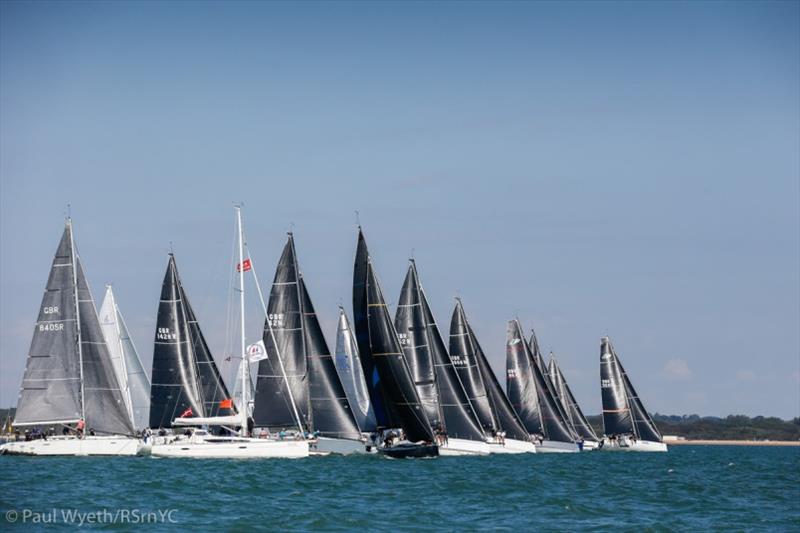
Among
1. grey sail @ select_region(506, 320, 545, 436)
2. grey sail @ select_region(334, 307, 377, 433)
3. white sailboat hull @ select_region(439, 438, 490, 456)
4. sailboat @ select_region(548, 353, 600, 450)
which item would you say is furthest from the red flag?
sailboat @ select_region(548, 353, 600, 450)

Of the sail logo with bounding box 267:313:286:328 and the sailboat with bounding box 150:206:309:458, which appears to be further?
the sail logo with bounding box 267:313:286:328

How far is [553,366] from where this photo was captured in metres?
99.9

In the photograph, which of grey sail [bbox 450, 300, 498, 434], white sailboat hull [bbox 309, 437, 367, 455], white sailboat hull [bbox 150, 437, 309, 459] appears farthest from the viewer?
grey sail [bbox 450, 300, 498, 434]

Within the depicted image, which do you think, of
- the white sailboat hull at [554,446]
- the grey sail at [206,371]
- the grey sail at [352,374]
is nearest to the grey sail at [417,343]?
the grey sail at [352,374]

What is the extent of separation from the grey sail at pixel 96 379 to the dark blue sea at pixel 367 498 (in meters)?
4.13

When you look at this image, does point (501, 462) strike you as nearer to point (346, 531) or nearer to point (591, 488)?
point (591, 488)

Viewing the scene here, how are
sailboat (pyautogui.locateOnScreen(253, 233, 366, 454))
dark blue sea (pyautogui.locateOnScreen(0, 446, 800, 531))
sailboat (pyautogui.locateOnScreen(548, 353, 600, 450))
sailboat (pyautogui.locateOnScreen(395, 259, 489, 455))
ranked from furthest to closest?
sailboat (pyautogui.locateOnScreen(548, 353, 600, 450))
sailboat (pyautogui.locateOnScreen(395, 259, 489, 455))
sailboat (pyautogui.locateOnScreen(253, 233, 366, 454))
dark blue sea (pyautogui.locateOnScreen(0, 446, 800, 531))

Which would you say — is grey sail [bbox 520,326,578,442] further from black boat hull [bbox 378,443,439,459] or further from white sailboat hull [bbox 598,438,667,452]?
black boat hull [bbox 378,443,439,459]

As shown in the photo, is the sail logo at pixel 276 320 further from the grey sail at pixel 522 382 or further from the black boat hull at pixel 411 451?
the grey sail at pixel 522 382

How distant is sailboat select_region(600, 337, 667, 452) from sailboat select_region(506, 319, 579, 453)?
11957 millimetres

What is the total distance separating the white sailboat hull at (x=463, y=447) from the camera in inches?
2569

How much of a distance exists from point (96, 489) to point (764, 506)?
21853 mm

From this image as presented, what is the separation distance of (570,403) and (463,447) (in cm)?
3597

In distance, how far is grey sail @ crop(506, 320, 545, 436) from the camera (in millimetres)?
87188
